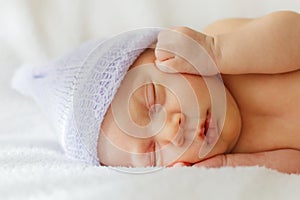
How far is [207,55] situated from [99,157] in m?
0.24

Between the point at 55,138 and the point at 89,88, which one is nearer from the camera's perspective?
the point at 89,88

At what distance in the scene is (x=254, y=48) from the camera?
957mm

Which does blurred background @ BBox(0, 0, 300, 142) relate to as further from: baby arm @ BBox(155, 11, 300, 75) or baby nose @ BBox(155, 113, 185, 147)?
baby nose @ BBox(155, 113, 185, 147)

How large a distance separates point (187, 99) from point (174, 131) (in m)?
0.05

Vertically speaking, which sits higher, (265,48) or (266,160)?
(265,48)

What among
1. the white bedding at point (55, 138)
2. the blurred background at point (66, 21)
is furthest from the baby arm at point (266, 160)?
the blurred background at point (66, 21)

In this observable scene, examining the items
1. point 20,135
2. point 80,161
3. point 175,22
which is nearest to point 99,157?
point 80,161

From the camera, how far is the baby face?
91cm

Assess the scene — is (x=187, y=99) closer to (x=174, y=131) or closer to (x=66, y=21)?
(x=174, y=131)

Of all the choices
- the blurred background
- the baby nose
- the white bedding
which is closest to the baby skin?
the baby nose

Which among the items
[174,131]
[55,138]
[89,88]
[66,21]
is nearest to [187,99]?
[174,131]

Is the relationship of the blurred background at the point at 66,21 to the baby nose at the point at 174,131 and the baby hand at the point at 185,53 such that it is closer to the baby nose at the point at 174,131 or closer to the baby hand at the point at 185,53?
the baby hand at the point at 185,53

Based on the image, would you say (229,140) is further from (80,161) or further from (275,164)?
(80,161)

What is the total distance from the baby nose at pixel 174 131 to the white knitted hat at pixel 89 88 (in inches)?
3.8
